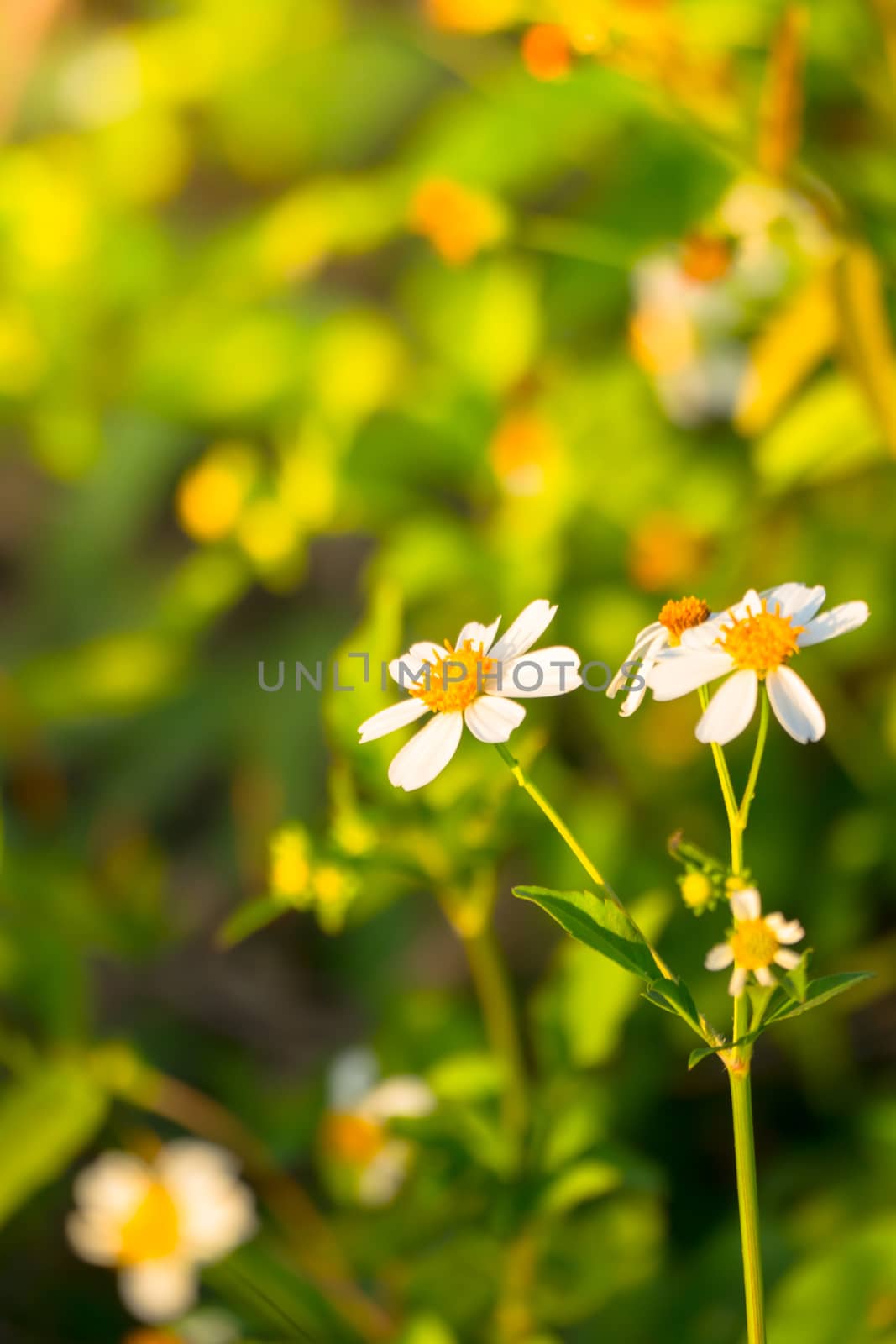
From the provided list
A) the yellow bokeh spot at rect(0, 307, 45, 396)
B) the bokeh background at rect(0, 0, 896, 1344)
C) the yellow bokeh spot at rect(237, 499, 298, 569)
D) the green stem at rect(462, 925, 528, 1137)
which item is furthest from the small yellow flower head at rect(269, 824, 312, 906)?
the yellow bokeh spot at rect(0, 307, 45, 396)

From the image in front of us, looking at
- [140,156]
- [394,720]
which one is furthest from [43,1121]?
[140,156]

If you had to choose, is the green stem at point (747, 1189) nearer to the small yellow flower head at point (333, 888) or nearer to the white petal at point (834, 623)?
the white petal at point (834, 623)

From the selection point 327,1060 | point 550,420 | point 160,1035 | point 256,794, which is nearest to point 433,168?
point 550,420

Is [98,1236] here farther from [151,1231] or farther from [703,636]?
[703,636]

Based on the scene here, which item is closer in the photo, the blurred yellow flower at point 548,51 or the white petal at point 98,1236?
the blurred yellow flower at point 548,51

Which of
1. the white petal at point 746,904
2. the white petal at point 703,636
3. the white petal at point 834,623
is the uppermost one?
the white petal at point 703,636

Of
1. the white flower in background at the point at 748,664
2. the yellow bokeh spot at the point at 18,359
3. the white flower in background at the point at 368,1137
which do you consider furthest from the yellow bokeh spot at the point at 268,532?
the white flower in background at the point at 748,664
